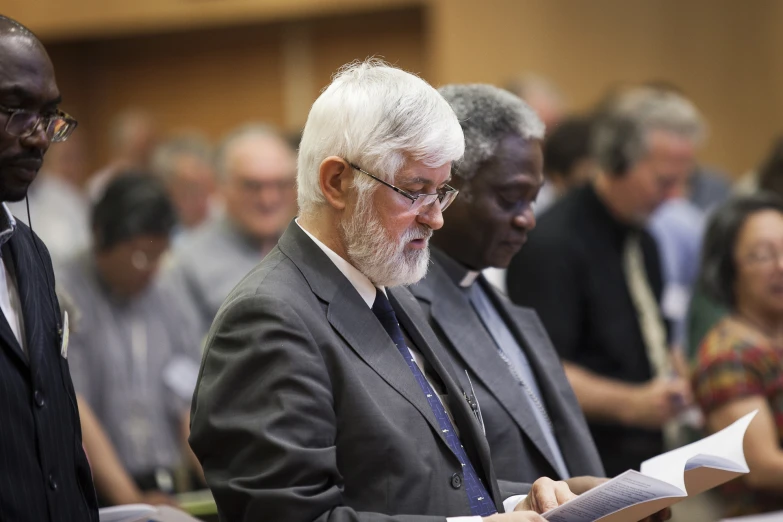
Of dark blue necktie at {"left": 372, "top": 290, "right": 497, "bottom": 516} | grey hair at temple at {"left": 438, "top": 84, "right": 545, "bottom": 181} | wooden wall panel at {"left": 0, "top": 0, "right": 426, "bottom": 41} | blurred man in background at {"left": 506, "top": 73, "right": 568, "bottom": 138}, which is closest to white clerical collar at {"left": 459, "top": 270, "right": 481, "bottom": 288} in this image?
grey hair at temple at {"left": 438, "top": 84, "right": 545, "bottom": 181}

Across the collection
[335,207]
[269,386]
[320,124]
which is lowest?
[269,386]

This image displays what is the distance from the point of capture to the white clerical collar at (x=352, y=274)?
83.4 inches

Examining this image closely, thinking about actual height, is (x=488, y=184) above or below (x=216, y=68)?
above

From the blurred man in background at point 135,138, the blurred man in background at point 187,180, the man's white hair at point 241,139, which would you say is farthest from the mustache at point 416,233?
the blurred man in background at point 135,138

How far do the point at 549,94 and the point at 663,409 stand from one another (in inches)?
160

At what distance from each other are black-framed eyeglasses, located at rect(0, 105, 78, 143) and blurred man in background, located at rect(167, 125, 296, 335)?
2.64 m

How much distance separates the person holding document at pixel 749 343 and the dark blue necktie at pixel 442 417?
1.42m

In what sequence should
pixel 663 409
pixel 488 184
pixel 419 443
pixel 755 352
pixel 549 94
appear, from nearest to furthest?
1. pixel 419 443
2. pixel 488 184
3. pixel 755 352
4. pixel 663 409
5. pixel 549 94

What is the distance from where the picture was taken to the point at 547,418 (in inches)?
106

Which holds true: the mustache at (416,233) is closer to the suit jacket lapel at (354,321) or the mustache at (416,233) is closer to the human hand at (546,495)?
the suit jacket lapel at (354,321)

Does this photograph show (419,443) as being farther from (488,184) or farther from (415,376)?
(488,184)

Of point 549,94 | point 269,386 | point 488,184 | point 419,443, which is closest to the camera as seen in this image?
point 269,386

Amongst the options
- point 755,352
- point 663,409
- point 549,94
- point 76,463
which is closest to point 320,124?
point 76,463

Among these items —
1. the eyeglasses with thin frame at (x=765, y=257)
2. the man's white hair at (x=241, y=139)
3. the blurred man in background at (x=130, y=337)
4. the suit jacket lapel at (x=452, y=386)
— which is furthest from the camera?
the man's white hair at (x=241, y=139)
